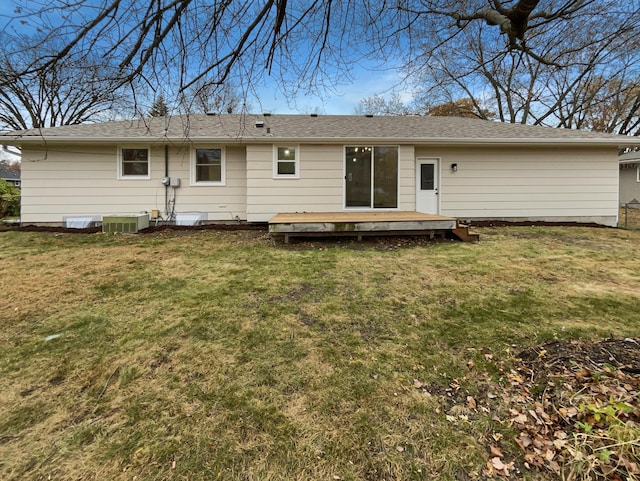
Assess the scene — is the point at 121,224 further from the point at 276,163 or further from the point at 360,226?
the point at 360,226

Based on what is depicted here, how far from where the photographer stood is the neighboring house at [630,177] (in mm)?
16000

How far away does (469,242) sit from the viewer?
6.57 meters

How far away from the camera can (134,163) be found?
8.85 metres

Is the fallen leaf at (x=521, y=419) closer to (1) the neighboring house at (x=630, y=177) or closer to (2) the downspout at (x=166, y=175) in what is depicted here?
(2) the downspout at (x=166, y=175)

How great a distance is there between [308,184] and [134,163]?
195 inches

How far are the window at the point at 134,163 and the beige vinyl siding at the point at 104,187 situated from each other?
16 centimetres

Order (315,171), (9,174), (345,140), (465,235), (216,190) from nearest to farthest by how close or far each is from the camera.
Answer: (465,235)
(345,140)
(315,171)
(216,190)
(9,174)

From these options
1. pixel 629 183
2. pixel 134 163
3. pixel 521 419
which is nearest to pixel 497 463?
pixel 521 419

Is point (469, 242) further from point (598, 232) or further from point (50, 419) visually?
point (50, 419)

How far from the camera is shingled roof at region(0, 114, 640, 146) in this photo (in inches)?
321

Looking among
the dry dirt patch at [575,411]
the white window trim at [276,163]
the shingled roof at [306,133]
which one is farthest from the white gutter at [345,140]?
the dry dirt patch at [575,411]

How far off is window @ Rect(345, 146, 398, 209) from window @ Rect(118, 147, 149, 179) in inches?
222

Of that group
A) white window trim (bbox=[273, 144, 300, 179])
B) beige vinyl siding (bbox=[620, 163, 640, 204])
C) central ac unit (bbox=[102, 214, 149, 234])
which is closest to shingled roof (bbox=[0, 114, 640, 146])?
white window trim (bbox=[273, 144, 300, 179])

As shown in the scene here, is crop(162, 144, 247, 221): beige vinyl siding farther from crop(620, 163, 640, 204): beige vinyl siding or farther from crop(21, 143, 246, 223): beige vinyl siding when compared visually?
crop(620, 163, 640, 204): beige vinyl siding
